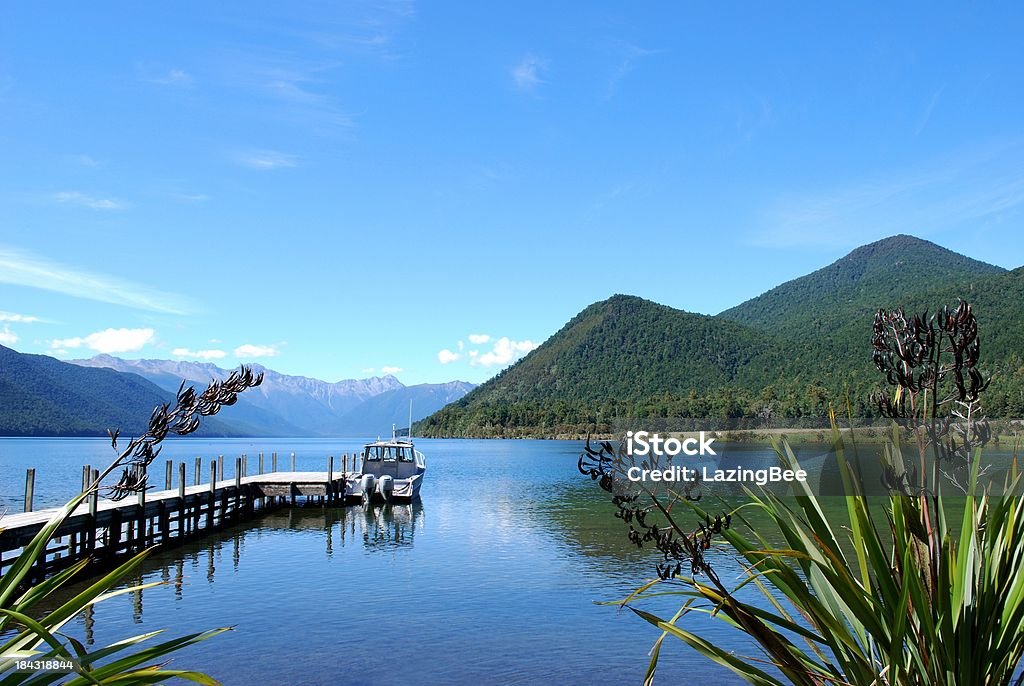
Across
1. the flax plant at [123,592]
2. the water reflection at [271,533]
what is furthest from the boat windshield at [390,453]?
the flax plant at [123,592]

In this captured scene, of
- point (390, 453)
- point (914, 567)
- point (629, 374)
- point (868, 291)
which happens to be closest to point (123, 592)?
point (914, 567)

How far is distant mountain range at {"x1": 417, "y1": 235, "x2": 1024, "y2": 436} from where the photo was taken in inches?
4368

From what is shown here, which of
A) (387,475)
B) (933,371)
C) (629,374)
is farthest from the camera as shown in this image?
(629,374)

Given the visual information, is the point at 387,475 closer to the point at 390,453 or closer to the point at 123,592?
the point at 390,453

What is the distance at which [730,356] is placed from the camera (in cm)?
15762

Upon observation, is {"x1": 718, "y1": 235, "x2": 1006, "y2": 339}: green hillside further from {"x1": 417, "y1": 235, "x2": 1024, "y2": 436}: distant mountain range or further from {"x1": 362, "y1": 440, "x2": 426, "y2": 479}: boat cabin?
{"x1": 362, "y1": 440, "x2": 426, "y2": 479}: boat cabin

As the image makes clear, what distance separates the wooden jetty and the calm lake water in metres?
1.05

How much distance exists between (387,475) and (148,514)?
13.3 meters

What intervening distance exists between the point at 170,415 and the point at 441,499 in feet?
123

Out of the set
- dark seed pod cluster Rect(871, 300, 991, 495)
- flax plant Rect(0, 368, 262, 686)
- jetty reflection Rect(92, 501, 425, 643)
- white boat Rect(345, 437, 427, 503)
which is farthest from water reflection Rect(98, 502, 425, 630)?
dark seed pod cluster Rect(871, 300, 991, 495)

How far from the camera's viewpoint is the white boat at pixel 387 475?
111 ft

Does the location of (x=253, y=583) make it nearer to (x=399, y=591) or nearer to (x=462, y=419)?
(x=399, y=591)

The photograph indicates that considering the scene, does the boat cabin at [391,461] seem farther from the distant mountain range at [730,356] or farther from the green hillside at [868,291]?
the green hillside at [868,291]

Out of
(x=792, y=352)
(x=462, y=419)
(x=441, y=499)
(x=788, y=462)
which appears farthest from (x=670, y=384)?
(x=788, y=462)
